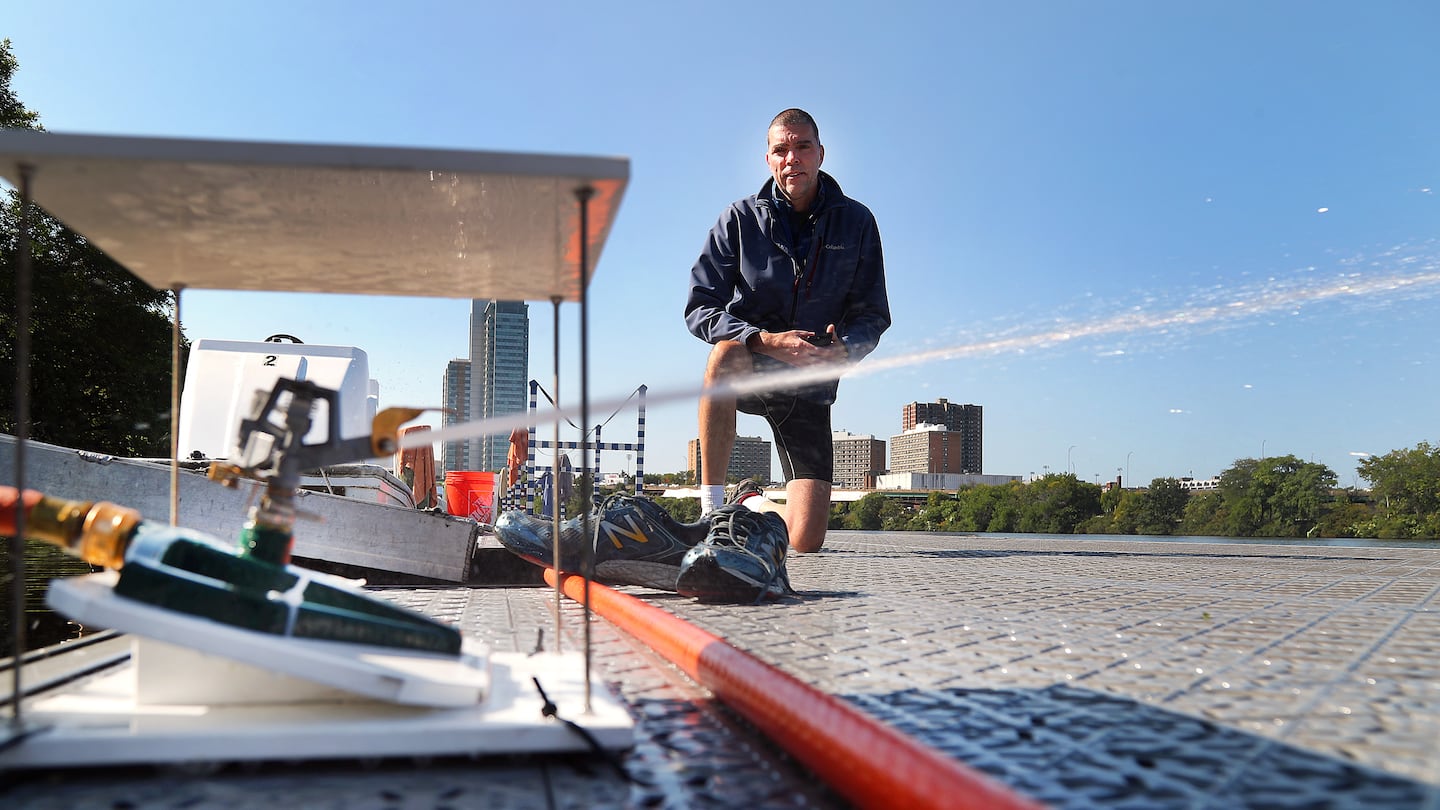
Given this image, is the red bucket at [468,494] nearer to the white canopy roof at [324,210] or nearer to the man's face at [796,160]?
the man's face at [796,160]

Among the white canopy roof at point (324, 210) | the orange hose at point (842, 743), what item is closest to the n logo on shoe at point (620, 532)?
the white canopy roof at point (324, 210)

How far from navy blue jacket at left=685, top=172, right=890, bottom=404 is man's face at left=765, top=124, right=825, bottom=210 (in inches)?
2.9

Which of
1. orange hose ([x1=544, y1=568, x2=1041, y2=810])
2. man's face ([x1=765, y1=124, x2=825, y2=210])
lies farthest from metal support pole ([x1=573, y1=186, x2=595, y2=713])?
man's face ([x1=765, y1=124, x2=825, y2=210])

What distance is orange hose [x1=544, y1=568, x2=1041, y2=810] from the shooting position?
89 cm

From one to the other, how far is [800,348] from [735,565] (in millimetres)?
1325

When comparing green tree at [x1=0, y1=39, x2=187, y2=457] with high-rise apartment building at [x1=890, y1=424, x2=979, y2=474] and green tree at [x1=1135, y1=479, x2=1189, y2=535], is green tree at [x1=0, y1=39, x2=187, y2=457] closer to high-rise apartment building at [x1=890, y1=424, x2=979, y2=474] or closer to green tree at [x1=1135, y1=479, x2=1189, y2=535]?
green tree at [x1=1135, y1=479, x2=1189, y2=535]

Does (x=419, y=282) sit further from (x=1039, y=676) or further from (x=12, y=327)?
(x=12, y=327)

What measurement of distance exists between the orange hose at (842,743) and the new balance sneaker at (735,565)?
1.27 m

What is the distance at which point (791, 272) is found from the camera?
4.68 metres

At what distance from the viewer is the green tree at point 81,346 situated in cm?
2188

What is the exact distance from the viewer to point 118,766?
47.0 inches

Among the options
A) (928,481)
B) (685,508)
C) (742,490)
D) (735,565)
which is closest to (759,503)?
(742,490)

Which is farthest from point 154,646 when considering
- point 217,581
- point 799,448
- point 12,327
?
point 12,327

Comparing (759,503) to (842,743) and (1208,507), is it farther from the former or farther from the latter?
(1208,507)
